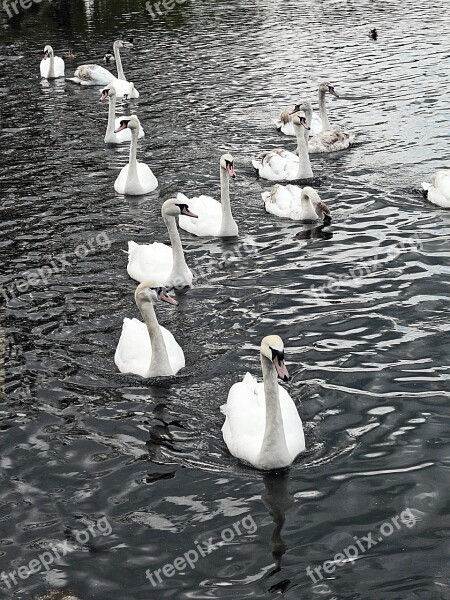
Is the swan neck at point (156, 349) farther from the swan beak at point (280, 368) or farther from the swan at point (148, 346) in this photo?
the swan beak at point (280, 368)

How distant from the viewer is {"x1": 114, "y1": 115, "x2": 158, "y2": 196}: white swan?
64.9 feet

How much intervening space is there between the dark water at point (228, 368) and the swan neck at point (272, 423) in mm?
267

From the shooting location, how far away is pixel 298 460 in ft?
32.9

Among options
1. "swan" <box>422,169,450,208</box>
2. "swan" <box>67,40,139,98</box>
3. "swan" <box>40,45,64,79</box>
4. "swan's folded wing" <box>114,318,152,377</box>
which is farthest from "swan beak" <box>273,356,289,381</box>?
"swan" <box>40,45,64,79</box>

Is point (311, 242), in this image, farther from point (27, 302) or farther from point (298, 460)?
point (298, 460)

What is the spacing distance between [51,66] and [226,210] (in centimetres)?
1829

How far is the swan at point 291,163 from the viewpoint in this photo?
1983 centimetres

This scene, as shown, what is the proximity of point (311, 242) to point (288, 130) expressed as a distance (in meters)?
7.83

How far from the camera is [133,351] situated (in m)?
12.2

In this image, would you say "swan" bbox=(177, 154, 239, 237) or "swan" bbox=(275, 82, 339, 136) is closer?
"swan" bbox=(177, 154, 239, 237)

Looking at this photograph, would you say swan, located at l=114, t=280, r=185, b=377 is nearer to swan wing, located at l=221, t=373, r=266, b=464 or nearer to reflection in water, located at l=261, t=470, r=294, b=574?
swan wing, located at l=221, t=373, r=266, b=464

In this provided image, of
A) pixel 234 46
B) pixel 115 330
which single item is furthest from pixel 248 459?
pixel 234 46

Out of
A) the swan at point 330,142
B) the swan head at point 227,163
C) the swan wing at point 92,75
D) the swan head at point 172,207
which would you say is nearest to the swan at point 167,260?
the swan head at point 172,207

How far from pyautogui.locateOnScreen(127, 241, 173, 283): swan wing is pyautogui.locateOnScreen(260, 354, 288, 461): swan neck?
209 inches
